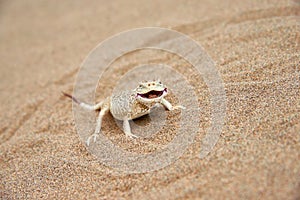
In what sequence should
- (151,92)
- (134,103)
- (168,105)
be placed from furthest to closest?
(168,105) < (134,103) < (151,92)

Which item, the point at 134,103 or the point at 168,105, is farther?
the point at 168,105

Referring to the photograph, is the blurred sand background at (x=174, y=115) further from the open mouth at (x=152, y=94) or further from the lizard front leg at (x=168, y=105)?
the open mouth at (x=152, y=94)

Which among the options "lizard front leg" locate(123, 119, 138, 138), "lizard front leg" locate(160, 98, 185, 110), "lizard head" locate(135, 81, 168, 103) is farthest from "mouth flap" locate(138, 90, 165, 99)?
"lizard front leg" locate(123, 119, 138, 138)

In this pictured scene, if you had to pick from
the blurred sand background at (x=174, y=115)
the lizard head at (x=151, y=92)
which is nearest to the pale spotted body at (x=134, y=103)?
the lizard head at (x=151, y=92)

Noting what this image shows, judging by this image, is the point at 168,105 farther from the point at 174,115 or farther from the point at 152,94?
the point at 152,94

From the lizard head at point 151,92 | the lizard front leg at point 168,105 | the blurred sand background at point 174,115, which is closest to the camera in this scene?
the blurred sand background at point 174,115

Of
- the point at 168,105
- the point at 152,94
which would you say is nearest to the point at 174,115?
the point at 168,105

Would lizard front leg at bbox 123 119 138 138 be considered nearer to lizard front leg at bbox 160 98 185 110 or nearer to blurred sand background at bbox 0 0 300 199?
blurred sand background at bbox 0 0 300 199

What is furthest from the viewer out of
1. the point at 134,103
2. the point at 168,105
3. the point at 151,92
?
the point at 168,105
